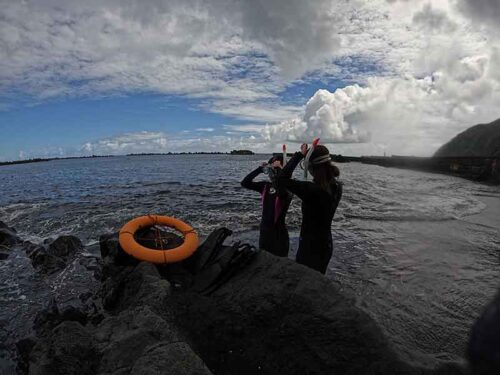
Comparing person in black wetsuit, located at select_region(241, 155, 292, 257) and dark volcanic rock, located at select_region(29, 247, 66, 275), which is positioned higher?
person in black wetsuit, located at select_region(241, 155, 292, 257)

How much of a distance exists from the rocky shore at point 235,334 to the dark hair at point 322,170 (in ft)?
3.79

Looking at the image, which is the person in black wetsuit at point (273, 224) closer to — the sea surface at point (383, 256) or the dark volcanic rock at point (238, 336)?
the dark volcanic rock at point (238, 336)

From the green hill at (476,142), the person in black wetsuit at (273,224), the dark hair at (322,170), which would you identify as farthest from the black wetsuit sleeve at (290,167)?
the green hill at (476,142)

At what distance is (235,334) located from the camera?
374 cm

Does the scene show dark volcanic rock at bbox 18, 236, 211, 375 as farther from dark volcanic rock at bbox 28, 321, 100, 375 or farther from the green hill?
the green hill

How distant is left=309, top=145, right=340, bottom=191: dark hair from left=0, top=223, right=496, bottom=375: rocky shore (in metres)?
1.15

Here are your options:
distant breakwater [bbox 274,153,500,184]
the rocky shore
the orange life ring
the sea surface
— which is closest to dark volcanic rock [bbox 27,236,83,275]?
the sea surface

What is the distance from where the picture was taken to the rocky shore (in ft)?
9.98

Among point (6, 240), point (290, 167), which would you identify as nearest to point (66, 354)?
point (290, 167)

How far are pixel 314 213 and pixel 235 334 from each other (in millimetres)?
1802

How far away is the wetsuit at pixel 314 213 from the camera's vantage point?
13.1 feet

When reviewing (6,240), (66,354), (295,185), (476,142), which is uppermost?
(476,142)

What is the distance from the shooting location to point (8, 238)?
10562 millimetres

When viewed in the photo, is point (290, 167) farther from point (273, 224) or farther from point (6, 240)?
point (6, 240)
